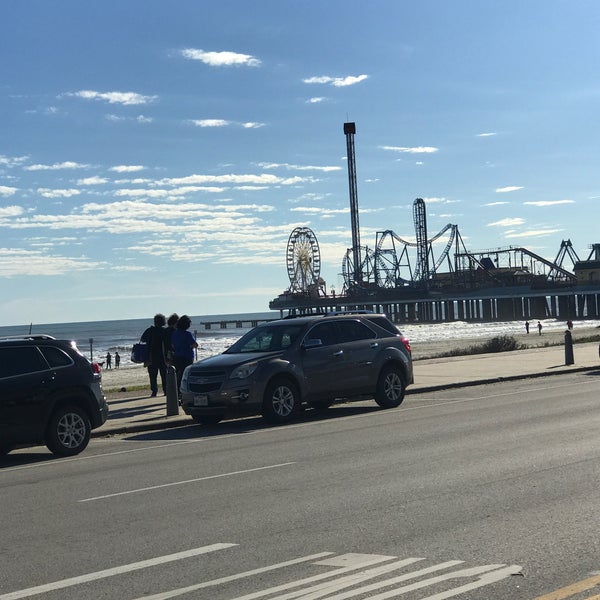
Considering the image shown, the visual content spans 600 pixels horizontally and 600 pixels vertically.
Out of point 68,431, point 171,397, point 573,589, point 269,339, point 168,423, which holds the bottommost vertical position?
point 573,589

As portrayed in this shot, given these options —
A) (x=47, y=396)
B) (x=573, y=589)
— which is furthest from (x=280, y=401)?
(x=573, y=589)

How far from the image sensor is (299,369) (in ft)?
54.2

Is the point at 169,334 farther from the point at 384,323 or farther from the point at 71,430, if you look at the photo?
the point at 71,430

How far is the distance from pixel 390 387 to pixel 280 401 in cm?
268

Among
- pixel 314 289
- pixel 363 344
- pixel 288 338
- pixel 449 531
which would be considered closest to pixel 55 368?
pixel 288 338

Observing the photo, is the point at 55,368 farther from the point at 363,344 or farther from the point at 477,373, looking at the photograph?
the point at 477,373

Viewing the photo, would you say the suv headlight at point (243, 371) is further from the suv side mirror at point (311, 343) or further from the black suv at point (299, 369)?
the suv side mirror at point (311, 343)

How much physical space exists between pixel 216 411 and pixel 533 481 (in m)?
7.63

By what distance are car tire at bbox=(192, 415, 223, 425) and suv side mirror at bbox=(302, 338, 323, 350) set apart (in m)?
1.91

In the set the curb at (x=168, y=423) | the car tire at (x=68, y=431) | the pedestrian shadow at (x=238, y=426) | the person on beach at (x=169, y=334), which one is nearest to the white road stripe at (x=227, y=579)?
the car tire at (x=68, y=431)

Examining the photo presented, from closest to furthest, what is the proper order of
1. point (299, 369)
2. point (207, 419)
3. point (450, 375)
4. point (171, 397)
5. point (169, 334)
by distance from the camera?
1. point (299, 369)
2. point (207, 419)
3. point (171, 397)
4. point (169, 334)
5. point (450, 375)

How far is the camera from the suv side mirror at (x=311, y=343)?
16.8 metres

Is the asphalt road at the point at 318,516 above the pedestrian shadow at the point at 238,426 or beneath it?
beneath

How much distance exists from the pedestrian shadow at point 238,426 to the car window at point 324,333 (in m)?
1.34
